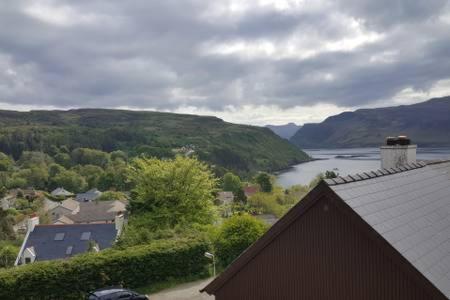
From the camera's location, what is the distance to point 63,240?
3772cm

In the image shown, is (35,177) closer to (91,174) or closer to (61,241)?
(91,174)

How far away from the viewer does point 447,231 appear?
10.3m

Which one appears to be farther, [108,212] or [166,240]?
[108,212]

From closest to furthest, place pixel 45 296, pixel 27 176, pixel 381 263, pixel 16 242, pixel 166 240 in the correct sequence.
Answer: pixel 381 263
pixel 45 296
pixel 166 240
pixel 16 242
pixel 27 176

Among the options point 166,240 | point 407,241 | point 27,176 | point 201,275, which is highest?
point 407,241

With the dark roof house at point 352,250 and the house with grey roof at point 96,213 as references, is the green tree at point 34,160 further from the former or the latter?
the dark roof house at point 352,250

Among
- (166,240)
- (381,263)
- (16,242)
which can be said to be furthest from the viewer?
(16,242)

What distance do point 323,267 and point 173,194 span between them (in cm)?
2217

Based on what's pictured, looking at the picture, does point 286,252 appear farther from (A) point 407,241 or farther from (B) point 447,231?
(B) point 447,231

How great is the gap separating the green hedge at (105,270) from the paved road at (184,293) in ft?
2.97

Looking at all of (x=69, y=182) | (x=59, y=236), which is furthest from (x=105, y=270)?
(x=69, y=182)

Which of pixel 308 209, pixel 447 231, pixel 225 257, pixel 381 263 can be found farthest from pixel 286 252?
pixel 225 257

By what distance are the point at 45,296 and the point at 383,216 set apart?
1669 centimetres

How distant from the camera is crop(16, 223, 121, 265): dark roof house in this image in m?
36.2
